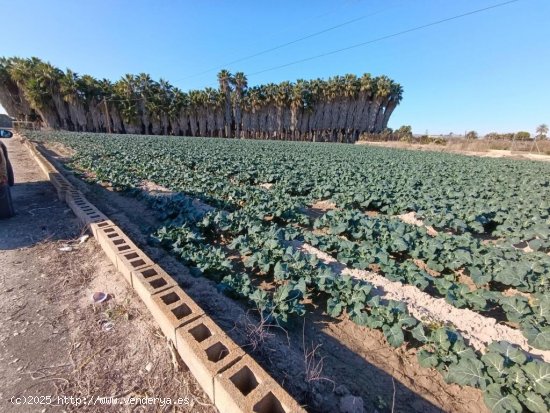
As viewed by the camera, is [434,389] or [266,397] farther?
[434,389]

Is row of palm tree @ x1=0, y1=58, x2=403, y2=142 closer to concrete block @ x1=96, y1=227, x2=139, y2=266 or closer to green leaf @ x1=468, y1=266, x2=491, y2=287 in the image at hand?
concrete block @ x1=96, y1=227, x2=139, y2=266

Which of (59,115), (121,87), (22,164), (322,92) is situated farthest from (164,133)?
(22,164)

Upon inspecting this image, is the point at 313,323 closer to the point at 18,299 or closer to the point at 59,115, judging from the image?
the point at 18,299

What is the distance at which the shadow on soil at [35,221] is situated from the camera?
4242 millimetres

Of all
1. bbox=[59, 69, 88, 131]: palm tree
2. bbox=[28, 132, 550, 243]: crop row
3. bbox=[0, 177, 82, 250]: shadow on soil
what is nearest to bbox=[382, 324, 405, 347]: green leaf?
bbox=[28, 132, 550, 243]: crop row

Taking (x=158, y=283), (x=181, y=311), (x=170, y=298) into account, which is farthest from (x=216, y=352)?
(x=158, y=283)

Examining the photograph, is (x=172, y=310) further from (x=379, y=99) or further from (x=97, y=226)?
(x=379, y=99)

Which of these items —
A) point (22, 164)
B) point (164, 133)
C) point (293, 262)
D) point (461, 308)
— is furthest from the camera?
point (164, 133)

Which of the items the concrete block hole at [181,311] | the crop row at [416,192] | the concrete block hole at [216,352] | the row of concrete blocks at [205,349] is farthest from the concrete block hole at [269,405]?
the crop row at [416,192]

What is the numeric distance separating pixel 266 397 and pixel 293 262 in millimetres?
2309

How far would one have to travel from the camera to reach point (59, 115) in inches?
1714

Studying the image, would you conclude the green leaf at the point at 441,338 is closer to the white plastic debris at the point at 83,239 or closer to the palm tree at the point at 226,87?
the white plastic debris at the point at 83,239

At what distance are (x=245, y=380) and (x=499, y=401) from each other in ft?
6.70

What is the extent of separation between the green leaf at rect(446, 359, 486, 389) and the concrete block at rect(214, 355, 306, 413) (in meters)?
1.62
